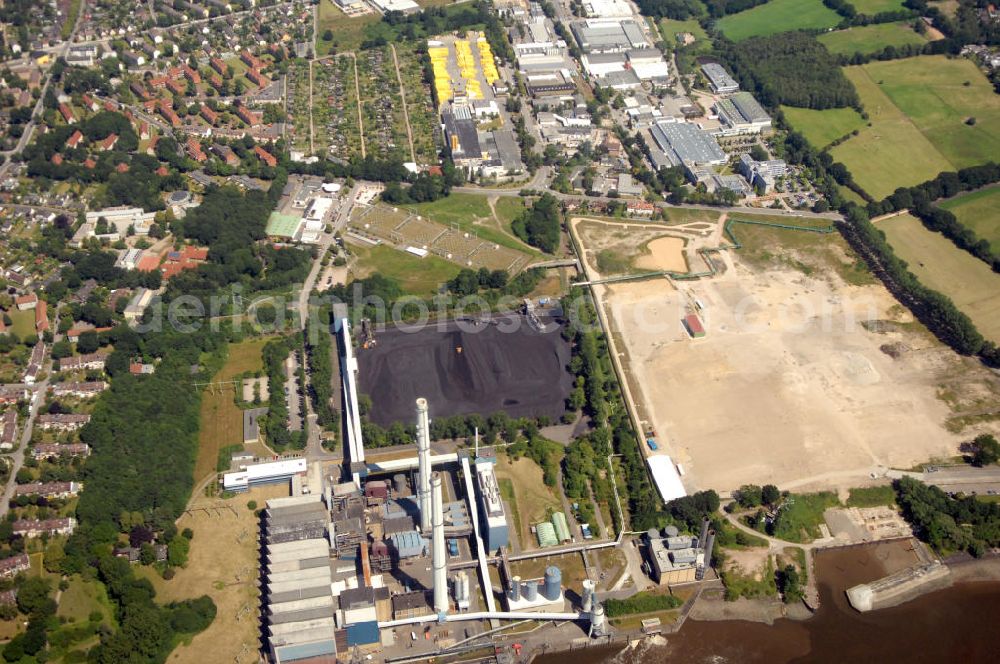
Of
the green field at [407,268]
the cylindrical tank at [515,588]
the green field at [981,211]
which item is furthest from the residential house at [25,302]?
the green field at [981,211]

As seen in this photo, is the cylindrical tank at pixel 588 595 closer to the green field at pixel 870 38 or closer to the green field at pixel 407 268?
the green field at pixel 407 268

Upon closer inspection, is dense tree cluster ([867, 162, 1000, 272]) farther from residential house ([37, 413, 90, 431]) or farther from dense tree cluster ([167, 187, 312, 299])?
residential house ([37, 413, 90, 431])

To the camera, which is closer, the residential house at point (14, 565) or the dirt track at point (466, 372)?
the residential house at point (14, 565)

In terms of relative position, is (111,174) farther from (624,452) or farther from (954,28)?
(954,28)

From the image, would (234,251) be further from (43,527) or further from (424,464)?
(424,464)

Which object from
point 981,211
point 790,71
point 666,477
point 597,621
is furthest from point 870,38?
point 597,621

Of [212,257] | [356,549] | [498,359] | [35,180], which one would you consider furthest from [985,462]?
[35,180]

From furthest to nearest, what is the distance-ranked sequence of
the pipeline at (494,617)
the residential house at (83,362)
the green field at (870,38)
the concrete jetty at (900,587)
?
the green field at (870,38), the residential house at (83,362), the concrete jetty at (900,587), the pipeline at (494,617)

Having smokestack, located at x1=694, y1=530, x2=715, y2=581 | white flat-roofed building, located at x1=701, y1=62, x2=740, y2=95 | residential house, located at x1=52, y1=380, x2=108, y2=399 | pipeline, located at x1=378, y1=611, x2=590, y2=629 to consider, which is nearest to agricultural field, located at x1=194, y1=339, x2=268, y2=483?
residential house, located at x1=52, y1=380, x2=108, y2=399
